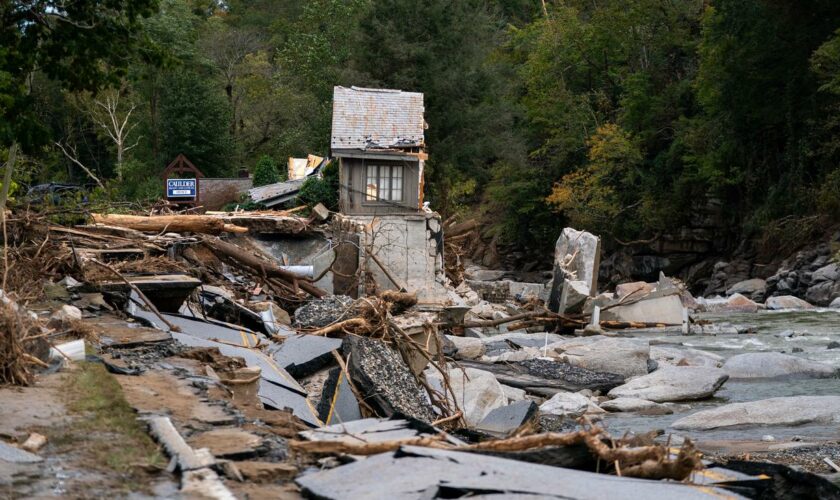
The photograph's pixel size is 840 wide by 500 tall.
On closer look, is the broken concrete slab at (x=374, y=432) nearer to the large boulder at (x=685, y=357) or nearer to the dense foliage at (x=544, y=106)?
the large boulder at (x=685, y=357)

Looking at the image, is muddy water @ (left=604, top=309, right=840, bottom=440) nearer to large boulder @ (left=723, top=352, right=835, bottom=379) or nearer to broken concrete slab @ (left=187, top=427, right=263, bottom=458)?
large boulder @ (left=723, top=352, right=835, bottom=379)

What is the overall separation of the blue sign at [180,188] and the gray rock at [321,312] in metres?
16.9

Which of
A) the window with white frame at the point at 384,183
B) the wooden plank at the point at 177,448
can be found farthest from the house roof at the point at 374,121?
the wooden plank at the point at 177,448

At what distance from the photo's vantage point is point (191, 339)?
10.9 m

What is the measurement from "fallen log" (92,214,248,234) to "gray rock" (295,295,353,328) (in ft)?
16.8

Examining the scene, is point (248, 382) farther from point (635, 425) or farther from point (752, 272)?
point (752, 272)

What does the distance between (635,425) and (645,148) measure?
3636 centimetres

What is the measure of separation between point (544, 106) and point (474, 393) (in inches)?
1565

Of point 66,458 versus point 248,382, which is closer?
point 66,458

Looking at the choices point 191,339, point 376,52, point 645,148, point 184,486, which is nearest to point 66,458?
point 184,486

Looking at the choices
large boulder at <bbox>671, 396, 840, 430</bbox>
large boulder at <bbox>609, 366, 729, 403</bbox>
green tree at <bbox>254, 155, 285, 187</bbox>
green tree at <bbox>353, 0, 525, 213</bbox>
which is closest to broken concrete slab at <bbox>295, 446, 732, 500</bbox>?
large boulder at <bbox>671, 396, 840, 430</bbox>

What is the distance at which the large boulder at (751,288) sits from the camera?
33938 millimetres

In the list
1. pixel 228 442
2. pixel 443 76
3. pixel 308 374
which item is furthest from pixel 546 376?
pixel 443 76

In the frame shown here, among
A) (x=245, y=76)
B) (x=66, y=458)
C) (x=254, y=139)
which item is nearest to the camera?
(x=66, y=458)
